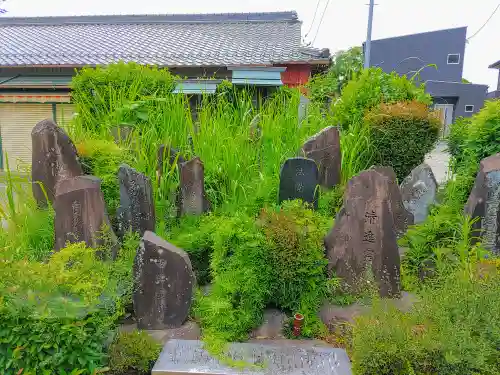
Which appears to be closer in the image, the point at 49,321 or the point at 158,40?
the point at 49,321

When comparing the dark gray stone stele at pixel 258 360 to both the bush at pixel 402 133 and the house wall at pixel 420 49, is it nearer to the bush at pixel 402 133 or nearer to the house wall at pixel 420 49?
the bush at pixel 402 133

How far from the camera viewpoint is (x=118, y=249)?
130 inches

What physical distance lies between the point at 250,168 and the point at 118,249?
1.68 meters

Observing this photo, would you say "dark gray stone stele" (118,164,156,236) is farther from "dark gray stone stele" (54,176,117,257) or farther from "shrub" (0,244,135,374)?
"shrub" (0,244,135,374)

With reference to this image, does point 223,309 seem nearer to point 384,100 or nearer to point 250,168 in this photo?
point 250,168

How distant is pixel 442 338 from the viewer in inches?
80.0

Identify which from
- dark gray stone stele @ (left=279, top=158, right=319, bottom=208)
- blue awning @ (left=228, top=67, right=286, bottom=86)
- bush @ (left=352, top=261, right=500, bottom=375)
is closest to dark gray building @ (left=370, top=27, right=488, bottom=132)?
blue awning @ (left=228, top=67, right=286, bottom=86)

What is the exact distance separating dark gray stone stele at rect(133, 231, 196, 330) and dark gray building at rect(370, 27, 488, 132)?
59.1ft

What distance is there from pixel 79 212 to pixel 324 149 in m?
2.60

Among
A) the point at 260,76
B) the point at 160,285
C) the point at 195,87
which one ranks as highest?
the point at 260,76

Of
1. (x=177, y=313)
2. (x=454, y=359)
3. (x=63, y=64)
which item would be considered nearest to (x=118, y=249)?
(x=177, y=313)

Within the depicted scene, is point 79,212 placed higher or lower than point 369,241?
higher

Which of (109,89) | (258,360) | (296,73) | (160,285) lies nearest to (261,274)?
(258,360)

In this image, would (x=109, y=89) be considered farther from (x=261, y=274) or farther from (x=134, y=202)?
(x=261, y=274)
